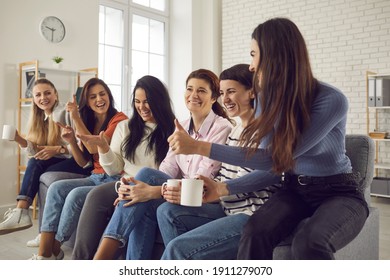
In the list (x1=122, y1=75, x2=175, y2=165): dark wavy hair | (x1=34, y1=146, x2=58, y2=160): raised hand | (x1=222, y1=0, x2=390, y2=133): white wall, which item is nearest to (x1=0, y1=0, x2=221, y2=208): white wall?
(x1=222, y1=0, x2=390, y2=133): white wall

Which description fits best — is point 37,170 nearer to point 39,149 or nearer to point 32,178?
point 32,178

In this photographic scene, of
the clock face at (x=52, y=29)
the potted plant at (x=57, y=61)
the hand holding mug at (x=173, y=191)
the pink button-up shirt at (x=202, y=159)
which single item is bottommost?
the hand holding mug at (x=173, y=191)

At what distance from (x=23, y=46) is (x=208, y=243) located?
326 cm

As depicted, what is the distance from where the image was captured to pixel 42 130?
308 centimetres

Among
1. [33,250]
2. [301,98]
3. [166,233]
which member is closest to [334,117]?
[301,98]

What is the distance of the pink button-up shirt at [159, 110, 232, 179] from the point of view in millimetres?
1764

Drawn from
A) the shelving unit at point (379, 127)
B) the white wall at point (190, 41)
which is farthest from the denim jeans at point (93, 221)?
the white wall at point (190, 41)

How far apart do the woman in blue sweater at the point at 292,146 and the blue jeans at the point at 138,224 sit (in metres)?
0.45

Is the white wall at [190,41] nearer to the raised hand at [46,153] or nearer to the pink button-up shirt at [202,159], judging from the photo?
the raised hand at [46,153]

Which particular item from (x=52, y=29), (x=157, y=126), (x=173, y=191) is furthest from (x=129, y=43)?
(x=173, y=191)

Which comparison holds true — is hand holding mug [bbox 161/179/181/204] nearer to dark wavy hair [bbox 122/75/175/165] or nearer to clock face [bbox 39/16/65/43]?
dark wavy hair [bbox 122/75/175/165]

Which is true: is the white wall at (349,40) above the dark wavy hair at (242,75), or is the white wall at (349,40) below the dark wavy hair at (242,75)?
above

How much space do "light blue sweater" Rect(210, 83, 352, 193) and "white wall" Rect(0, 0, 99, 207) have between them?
3018 mm

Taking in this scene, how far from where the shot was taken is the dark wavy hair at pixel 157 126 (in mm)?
2184
